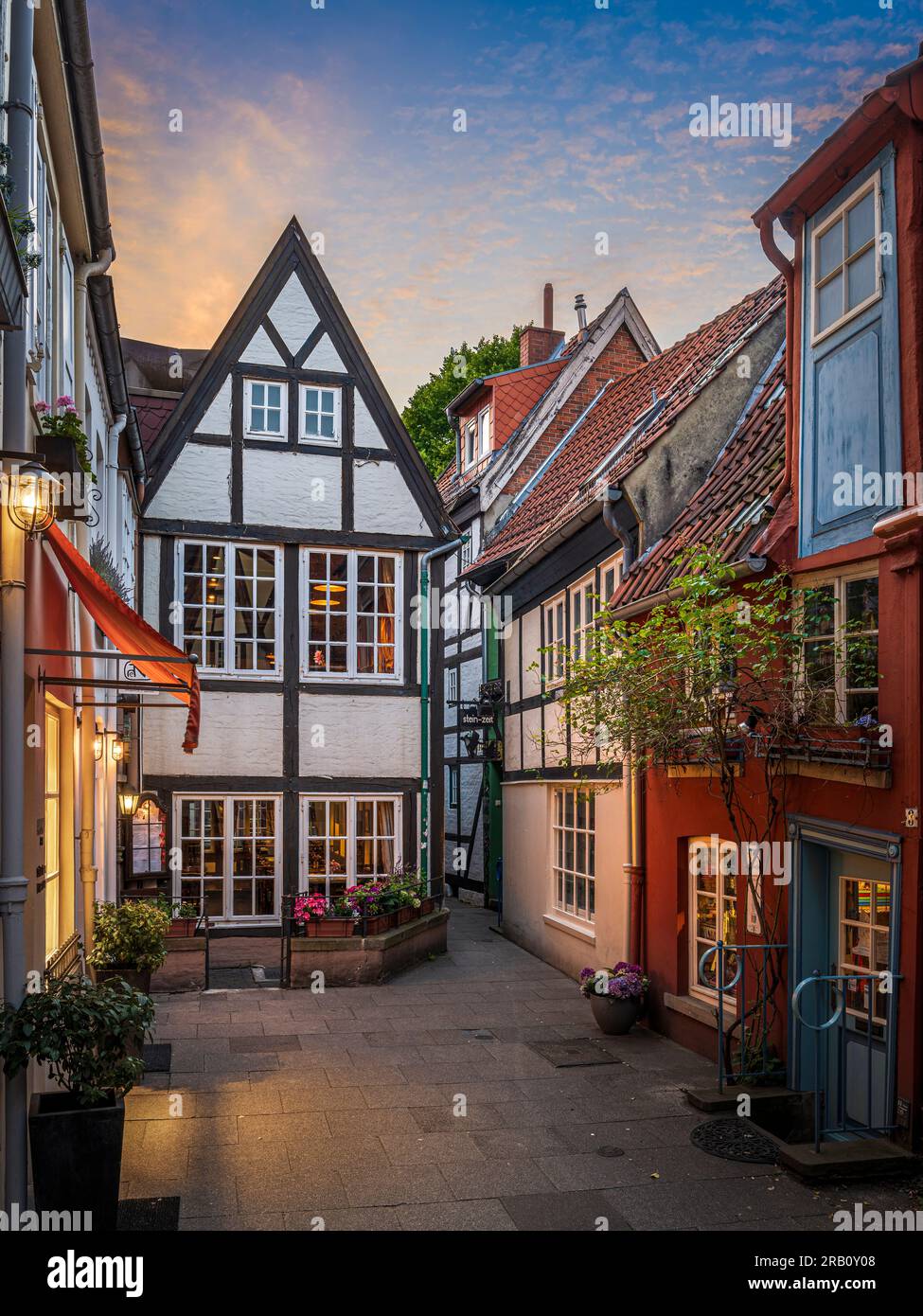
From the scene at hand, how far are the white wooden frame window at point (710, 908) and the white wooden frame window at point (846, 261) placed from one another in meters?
4.81

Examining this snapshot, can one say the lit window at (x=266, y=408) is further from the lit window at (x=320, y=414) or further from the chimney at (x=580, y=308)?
the chimney at (x=580, y=308)

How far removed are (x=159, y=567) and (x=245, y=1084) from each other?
28.3 feet

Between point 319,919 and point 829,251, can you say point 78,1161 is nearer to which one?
point 319,919

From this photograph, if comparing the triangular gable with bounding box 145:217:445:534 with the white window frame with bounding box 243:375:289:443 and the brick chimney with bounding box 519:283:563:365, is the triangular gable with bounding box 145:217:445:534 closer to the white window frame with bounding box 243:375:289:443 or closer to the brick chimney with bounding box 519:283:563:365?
the white window frame with bounding box 243:375:289:443

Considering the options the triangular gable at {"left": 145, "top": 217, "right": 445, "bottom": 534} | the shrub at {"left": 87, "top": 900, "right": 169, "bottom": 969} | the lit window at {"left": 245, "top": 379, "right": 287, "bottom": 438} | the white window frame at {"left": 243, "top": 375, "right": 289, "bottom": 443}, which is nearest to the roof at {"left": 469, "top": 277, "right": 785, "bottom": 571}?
the triangular gable at {"left": 145, "top": 217, "right": 445, "bottom": 534}

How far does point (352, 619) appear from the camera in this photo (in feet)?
56.7

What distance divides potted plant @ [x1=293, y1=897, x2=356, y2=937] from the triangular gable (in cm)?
609

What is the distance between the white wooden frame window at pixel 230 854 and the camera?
1628 cm

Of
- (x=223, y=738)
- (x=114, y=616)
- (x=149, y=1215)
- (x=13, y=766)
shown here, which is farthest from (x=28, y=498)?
(x=223, y=738)

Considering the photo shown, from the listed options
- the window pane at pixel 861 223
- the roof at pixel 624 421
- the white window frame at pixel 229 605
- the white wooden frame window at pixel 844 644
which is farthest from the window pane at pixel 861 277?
the white window frame at pixel 229 605

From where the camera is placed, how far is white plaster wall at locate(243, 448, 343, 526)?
17.0 m

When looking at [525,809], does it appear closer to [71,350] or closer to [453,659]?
[453,659]
